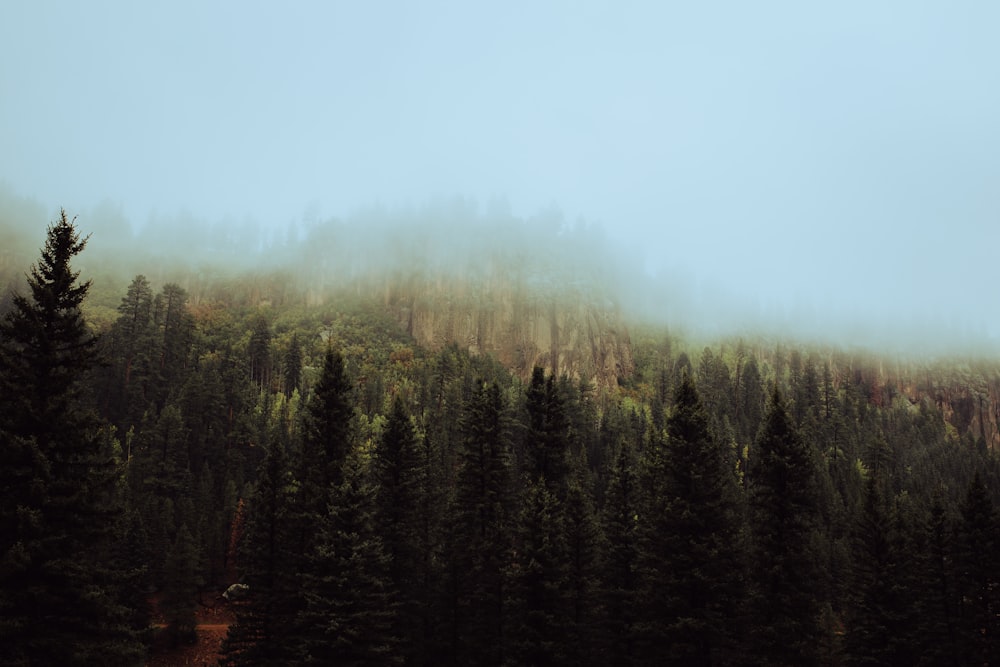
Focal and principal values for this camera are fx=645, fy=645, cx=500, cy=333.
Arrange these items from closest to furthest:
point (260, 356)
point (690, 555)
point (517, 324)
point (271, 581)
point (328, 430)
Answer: point (690, 555) → point (328, 430) → point (271, 581) → point (260, 356) → point (517, 324)

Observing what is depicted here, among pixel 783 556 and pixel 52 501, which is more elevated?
pixel 52 501

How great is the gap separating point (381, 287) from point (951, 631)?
423 ft

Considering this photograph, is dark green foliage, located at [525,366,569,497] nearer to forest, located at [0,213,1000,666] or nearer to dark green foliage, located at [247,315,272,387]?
forest, located at [0,213,1000,666]

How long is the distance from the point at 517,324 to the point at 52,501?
13400 centimetres

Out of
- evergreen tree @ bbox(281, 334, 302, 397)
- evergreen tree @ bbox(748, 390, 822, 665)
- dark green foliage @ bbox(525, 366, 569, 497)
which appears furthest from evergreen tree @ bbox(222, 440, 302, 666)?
evergreen tree @ bbox(281, 334, 302, 397)

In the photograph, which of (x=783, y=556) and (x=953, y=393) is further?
(x=953, y=393)

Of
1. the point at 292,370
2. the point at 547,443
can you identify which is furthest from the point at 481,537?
the point at 292,370

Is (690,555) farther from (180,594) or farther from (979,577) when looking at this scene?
(180,594)

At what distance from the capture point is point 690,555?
3036 centimetres

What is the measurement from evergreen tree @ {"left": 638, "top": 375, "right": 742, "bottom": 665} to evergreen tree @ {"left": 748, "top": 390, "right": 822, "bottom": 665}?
1.28 m

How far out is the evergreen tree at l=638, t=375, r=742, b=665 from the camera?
29.5 m

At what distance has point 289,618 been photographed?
32.2 meters

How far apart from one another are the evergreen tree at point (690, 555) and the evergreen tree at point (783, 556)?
1.28 meters

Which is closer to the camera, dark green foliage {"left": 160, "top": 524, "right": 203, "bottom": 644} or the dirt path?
the dirt path
